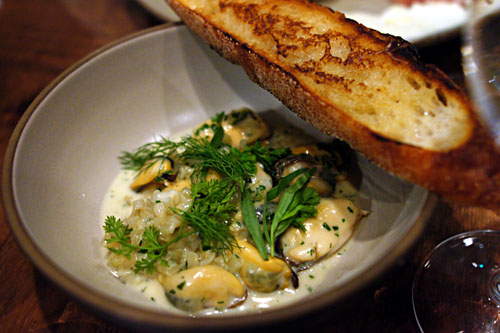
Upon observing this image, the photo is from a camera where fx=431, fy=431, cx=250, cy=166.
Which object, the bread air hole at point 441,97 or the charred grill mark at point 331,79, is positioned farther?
the charred grill mark at point 331,79

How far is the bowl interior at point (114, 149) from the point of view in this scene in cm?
123

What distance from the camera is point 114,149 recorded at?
1.92m

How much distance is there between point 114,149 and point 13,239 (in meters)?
0.58

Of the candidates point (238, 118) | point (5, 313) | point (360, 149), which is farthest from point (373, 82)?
point (5, 313)

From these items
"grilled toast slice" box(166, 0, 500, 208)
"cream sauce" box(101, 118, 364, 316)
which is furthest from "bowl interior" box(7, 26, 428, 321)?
"grilled toast slice" box(166, 0, 500, 208)

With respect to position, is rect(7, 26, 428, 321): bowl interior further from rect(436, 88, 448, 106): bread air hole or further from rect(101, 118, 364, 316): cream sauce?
rect(436, 88, 448, 106): bread air hole

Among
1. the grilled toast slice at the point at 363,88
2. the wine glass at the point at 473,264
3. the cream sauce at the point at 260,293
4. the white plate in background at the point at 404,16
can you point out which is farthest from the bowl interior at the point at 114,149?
the white plate in background at the point at 404,16

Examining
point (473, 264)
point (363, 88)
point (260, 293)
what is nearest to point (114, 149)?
point (260, 293)

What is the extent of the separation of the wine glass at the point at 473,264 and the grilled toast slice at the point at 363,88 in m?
0.07

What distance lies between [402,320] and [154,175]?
3.34 feet

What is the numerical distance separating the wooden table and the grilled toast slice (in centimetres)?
18

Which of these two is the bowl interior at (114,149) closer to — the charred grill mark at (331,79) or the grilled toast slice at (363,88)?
the grilled toast slice at (363,88)

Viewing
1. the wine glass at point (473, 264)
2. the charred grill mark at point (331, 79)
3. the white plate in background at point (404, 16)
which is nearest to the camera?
the wine glass at point (473, 264)

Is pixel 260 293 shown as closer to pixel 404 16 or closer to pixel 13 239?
pixel 13 239
